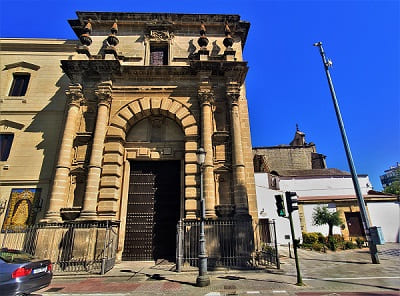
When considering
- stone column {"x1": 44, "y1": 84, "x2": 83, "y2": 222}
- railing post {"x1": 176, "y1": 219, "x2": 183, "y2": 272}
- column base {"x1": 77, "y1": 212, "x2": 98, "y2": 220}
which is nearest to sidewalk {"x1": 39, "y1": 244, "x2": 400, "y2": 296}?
railing post {"x1": 176, "y1": 219, "x2": 183, "y2": 272}

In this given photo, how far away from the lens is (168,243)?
11.7 metres

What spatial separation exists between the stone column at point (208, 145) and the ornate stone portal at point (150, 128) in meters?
0.05

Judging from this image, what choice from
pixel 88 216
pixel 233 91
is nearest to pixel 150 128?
pixel 233 91

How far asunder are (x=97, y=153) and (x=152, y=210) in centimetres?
413

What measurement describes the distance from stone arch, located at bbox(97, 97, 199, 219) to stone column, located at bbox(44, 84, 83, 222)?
1.73m

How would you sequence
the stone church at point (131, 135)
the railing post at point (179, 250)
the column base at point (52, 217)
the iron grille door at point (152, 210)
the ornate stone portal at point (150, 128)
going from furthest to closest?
the iron grille door at point (152, 210) → the stone church at point (131, 135) → the ornate stone portal at point (150, 128) → the column base at point (52, 217) → the railing post at point (179, 250)

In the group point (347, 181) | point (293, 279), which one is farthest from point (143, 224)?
point (347, 181)

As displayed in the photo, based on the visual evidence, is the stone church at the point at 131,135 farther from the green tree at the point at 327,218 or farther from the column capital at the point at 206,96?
the green tree at the point at 327,218

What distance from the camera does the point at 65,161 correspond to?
11.5 meters

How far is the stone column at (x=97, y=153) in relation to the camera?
1064cm

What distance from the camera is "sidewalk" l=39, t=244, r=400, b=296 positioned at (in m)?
6.76

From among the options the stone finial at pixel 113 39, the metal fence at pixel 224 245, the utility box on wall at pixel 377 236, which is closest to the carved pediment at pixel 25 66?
the stone finial at pixel 113 39

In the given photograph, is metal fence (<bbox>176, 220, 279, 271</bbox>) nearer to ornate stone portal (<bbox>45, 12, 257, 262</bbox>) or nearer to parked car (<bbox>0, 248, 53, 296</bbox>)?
ornate stone portal (<bbox>45, 12, 257, 262</bbox>)

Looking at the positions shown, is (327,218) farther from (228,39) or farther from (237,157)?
(228,39)
